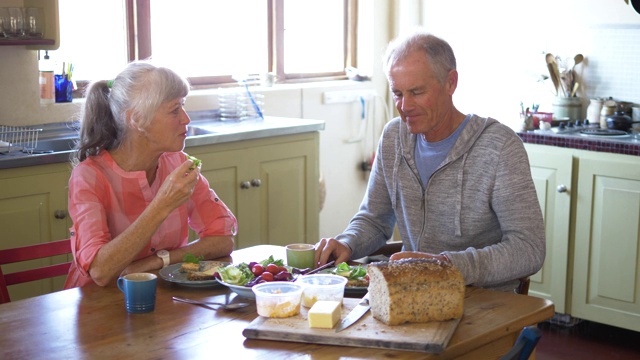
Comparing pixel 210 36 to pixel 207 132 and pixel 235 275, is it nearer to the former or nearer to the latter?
pixel 207 132

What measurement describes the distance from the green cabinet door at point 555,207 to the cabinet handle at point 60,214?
2.14m

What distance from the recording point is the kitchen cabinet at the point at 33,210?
119 inches

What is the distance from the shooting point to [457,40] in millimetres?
A: 5055

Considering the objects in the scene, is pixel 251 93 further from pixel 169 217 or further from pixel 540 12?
pixel 169 217

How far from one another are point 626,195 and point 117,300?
2572 mm

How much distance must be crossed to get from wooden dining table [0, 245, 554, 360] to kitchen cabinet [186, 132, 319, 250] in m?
1.63

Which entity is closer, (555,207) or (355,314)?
(355,314)

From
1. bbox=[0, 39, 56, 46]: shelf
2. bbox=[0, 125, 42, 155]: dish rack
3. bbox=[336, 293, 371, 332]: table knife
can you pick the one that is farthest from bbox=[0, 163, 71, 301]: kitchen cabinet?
bbox=[336, 293, 371, 332]: table knife

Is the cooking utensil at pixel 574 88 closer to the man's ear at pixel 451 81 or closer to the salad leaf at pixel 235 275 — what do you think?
the man's ear at pixel 451 81

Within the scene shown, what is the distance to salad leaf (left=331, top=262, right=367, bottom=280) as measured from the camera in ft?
6.82

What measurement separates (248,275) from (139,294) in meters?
0.28

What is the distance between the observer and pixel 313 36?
5121mm

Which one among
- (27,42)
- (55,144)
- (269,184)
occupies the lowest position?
(269,184)

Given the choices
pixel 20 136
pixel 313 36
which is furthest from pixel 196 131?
pixel 313 36
